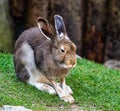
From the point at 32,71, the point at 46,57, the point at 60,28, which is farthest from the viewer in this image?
the point at 32,71

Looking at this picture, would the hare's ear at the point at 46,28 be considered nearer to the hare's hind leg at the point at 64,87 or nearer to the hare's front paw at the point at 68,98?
the hare's hind leg at the point at 64,87

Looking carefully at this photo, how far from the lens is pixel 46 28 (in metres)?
8.44

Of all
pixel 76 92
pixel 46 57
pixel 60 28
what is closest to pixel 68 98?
pixel 76 92

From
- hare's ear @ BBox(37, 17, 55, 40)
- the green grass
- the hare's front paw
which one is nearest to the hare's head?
hare's ear @ BBox(37, 17, 55, 40)

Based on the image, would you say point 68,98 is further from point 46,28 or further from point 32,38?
point 32,38

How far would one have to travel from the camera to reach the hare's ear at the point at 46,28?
8430mm

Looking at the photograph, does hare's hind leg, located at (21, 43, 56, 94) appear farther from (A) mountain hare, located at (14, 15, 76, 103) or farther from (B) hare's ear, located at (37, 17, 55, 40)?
(B) hare's ear, located at (37, 17, 55, 40)

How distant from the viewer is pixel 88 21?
13.7 metres

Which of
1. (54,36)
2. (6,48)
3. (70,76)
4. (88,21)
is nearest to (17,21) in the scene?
(6,48)

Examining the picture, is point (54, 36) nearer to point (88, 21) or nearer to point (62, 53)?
point (62, 53)

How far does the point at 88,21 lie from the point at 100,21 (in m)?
0.28

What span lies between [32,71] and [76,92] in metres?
0.73

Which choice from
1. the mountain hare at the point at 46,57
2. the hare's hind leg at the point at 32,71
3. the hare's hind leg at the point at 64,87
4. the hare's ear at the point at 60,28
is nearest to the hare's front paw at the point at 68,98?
the mountain hare at the point at 46,57

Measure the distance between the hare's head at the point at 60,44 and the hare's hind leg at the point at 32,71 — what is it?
507 mm
